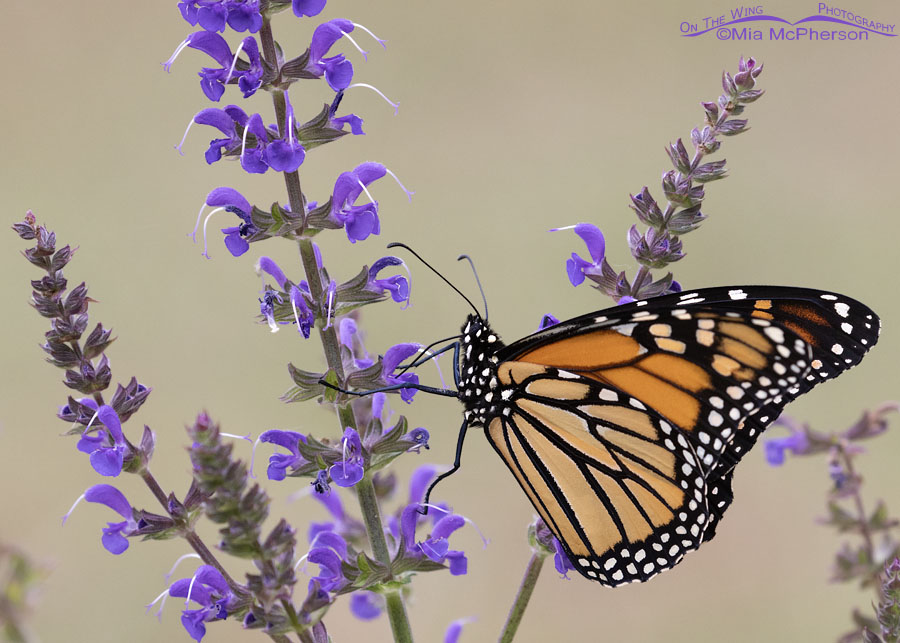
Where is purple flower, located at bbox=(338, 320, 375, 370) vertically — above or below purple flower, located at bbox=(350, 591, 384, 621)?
above

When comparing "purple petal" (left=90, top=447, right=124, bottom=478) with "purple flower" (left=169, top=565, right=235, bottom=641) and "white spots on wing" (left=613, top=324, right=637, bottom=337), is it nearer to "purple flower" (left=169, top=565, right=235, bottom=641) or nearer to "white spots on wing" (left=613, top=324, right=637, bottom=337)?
"purple flower" (left=169, top=565, right=235, bottom=641)

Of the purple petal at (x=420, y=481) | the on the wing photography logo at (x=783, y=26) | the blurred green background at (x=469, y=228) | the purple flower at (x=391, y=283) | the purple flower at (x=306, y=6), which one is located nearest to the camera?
the purple flower at (x=306, y=6)

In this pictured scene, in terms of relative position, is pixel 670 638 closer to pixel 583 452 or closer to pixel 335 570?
pixel 583 452

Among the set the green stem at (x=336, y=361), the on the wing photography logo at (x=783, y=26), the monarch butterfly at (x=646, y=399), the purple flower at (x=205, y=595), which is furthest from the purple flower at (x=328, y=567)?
the on the wing photography logo at (x=783, y=26)

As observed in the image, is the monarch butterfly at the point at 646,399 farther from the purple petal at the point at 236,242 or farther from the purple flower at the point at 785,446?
the purple petal at the point at 236,242

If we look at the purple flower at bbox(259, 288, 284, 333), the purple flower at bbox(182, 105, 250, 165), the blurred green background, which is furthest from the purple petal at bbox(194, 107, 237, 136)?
the blurred green background

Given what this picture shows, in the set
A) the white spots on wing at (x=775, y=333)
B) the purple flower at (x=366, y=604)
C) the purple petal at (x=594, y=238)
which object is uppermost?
the purple petal at (x=594, y=238)

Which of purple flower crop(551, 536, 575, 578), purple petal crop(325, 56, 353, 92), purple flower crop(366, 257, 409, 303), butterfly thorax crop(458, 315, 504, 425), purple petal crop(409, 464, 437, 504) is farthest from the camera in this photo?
purple petal crop(409, 464, 437, 504)

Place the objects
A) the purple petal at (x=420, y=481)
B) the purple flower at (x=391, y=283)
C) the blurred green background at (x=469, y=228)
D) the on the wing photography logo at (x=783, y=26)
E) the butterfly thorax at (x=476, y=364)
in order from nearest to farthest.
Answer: the purple flower at (x=391, y=283), the butterfly thorax at (x=476, y=364), the purple petal at (x=420, y=481), the blurred green background at (x=469, y=228), the on the wing photography logo at (x=783, y=26)
